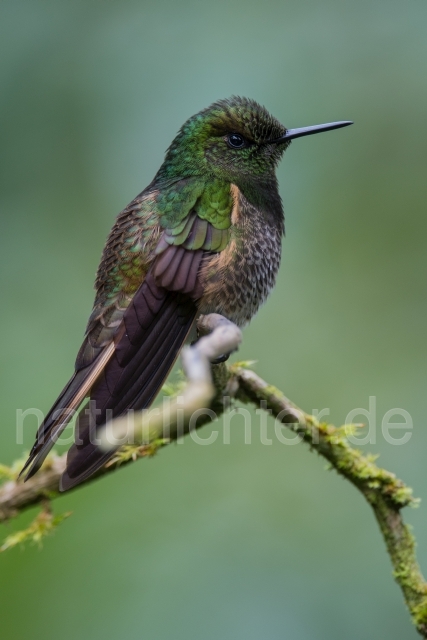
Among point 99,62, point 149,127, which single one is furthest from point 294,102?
point 99,62

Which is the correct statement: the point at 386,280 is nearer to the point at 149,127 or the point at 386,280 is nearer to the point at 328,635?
the point at 149,127

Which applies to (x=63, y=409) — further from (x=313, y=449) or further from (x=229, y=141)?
(x=229, y=141)

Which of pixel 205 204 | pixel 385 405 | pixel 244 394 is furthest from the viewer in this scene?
pixel 385 405

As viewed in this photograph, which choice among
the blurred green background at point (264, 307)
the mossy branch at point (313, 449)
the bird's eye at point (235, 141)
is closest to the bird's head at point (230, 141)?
the bird's eye at point (235, 141)

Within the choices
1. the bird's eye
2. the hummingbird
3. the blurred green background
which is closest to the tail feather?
the hummingbird

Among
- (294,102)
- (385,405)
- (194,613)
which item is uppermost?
(294,102)
